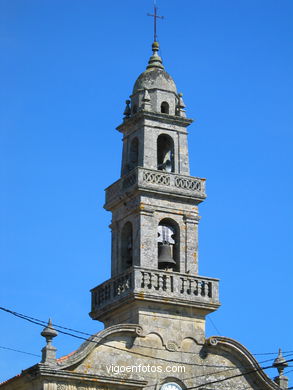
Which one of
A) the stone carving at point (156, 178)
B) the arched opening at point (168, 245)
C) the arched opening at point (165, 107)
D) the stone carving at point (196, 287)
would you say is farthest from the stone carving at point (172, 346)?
the arched opening at point (165, 107)

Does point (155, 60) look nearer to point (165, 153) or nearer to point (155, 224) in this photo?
point (165, 153)

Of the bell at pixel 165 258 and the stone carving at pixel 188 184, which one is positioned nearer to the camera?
the bell at pixel 165 258

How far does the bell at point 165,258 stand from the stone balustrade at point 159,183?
2166 mm

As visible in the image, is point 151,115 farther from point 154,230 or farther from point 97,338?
point 97,338

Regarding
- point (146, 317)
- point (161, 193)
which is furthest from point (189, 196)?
point (146, 317)

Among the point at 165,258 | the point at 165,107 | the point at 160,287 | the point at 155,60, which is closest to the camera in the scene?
the point at 160,287

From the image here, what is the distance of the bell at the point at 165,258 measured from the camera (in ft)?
163

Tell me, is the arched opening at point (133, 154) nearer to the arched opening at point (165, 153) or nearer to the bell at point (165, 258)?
the arched opening at point (165, 153)

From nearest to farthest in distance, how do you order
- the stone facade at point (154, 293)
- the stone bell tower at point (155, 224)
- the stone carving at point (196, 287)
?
the stone facade at point (154, 293) < the stone bell tower at point (155, 224) < the stone carving at point (196, 287)

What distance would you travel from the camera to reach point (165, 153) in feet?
172

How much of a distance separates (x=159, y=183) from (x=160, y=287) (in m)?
4.28

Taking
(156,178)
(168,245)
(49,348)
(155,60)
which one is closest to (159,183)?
(156,178)

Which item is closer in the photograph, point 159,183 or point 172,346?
point 172,346

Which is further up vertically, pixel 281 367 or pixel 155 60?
pixel 155 60
